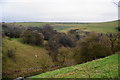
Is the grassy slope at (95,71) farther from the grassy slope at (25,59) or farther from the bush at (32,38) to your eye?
the bush at (32,38)

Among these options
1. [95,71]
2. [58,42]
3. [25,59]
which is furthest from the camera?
[58,42]

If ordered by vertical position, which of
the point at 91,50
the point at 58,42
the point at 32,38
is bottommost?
the point at 58,42

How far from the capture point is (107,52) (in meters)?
36.9

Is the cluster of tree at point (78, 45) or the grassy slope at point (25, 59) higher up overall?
the cluster of tree at point (78, 45)

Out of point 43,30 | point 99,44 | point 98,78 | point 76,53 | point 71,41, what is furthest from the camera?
point 43,30

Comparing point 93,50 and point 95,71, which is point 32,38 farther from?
point 95,71

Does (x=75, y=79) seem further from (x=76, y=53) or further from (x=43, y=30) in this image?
Answer: (x=43, y=30)

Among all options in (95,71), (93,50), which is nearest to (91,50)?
(93,50)

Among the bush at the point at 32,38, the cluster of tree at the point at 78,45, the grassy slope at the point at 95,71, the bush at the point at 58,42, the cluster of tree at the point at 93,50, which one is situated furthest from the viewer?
the bush at the point at 32,38

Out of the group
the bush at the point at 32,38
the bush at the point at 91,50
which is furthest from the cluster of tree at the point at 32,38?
the bush at the point at 91,50

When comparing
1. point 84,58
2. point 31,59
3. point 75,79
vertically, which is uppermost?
point 75,79

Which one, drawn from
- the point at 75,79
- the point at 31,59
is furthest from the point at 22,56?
the point at 75,79

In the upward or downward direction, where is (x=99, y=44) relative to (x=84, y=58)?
upward

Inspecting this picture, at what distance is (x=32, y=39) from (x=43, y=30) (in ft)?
56.8
